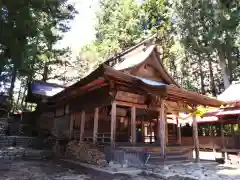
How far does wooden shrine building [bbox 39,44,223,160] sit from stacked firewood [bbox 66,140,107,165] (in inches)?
18.2

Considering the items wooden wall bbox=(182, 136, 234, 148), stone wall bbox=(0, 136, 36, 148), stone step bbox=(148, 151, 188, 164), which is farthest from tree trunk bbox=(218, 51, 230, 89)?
stone wall bbox=(0, 136, 36, 148)

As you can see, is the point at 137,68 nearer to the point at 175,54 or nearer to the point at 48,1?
the point at 48,1

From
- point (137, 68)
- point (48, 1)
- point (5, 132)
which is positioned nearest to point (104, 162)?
point (137, 68)

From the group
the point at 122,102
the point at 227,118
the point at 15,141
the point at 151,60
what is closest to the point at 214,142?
the point at 227,118

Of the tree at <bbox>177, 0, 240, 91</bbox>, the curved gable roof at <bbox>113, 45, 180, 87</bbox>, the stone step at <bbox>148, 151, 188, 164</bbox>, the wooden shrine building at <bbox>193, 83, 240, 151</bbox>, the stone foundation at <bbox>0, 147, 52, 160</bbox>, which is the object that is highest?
the tree at <bbox>177, 0, 240, 91</bbox>

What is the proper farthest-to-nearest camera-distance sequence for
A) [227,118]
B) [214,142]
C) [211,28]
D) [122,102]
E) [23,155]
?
[211,28], [214,142], [227,118], [23,155], [122,102]

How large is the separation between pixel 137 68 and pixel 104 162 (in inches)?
218

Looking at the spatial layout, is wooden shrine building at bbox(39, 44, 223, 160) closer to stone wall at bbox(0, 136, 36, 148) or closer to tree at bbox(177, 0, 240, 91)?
A: stone wall at bbox(0, 136, 36, 148)

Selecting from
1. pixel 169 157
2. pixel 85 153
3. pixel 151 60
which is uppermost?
pixel 151 60

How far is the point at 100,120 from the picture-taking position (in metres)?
12.3

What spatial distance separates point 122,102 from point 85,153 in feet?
9.05

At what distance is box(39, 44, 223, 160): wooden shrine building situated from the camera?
7.67 metres

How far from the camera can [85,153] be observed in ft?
28.9

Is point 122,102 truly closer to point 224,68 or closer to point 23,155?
point 23,155
